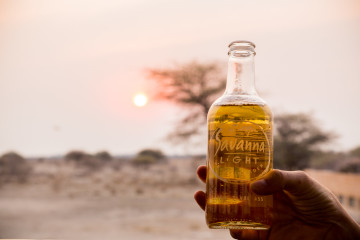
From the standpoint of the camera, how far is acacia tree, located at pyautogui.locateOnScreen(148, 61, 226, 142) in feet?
11.5

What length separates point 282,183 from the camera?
2.94 feet

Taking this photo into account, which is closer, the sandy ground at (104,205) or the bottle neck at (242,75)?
the bottle neck at (242,75)

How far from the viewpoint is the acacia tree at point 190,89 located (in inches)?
138

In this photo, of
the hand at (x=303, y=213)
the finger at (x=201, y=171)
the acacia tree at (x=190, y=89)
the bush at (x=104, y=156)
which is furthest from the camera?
the acacia tree at (x=190, y=89)

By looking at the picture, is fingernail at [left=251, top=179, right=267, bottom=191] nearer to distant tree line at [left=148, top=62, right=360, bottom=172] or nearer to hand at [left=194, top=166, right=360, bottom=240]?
hand at [left=194, top=166, right=360, bottom=240]

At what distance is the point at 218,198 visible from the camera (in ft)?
2.91

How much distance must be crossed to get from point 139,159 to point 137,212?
0.67 m

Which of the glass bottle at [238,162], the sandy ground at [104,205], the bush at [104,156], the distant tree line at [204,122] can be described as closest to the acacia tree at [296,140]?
the distant tree line at [204,122]

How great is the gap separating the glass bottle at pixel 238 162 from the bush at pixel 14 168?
279 centimetres

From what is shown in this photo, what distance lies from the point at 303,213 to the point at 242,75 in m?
0.42

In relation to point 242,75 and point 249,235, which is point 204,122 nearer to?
point 249,235

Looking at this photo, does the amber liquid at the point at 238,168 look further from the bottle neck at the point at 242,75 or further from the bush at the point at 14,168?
the bush at the point at 14,168

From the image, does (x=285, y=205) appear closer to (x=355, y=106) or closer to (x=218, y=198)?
(x=218, y=198)

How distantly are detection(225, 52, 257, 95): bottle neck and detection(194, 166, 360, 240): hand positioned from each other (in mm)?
210
